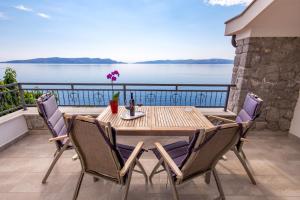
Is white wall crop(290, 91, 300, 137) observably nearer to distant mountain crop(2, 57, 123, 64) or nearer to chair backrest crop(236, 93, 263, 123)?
chair backrest crop(236, 93, 263, 123)

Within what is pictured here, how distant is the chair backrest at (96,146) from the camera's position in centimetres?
99

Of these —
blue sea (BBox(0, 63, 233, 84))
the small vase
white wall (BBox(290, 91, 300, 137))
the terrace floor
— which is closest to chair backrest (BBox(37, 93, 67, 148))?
the terrace floor

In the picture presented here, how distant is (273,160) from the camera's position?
2104 millimetres

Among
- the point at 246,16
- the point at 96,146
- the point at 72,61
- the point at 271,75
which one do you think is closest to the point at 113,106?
the point at 96,146

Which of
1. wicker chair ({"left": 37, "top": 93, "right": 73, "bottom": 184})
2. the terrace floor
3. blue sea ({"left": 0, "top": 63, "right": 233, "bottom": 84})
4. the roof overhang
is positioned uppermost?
the roof overhang

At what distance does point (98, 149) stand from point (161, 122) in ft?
2.61

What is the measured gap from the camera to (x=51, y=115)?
5.72ft

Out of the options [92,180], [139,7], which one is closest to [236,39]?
[139,7]

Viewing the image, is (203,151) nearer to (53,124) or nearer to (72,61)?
(53,124)

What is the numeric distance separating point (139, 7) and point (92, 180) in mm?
4141

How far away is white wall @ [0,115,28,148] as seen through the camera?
234cm

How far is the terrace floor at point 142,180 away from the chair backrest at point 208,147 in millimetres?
510

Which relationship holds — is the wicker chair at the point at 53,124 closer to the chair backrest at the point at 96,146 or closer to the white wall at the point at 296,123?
the chair backrest at the point at 96,146

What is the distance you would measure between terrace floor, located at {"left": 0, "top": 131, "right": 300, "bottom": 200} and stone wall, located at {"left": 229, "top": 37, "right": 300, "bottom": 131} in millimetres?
748
